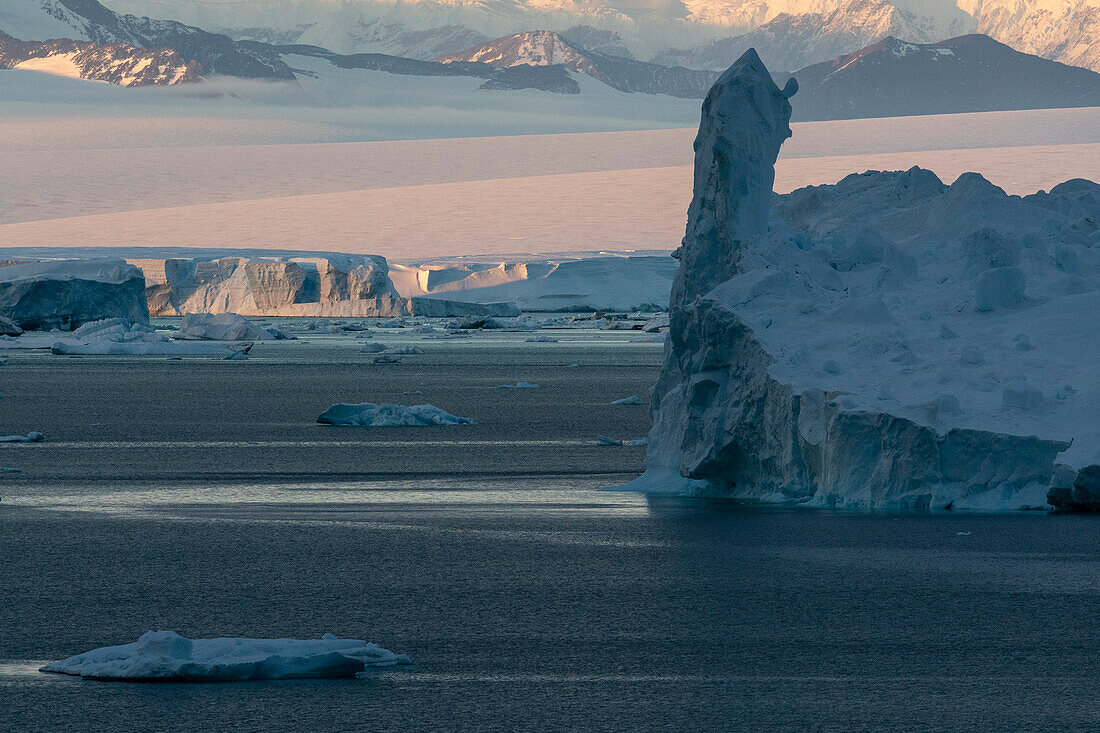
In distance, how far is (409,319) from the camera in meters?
79.7

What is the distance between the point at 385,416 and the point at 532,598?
11.1 m

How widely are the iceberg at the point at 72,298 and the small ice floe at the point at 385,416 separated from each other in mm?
33147

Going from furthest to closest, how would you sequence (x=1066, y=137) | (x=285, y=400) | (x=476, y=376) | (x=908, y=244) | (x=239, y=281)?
(x=1066, y=137) < (x=239, y=281) < (x=476, y=376) < (x=285, y=400) < (x=908, y=244)

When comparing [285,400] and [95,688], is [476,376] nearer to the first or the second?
[285,400]

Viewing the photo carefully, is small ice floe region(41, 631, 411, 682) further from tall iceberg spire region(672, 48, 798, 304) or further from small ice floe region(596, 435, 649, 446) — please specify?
small ice floe region(596, 435, 649, 446)

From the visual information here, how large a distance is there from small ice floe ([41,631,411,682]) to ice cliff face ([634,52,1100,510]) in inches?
194

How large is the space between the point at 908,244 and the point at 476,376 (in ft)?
60.9

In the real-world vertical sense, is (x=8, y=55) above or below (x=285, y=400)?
above

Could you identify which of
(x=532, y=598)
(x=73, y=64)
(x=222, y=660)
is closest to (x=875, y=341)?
(x=532, y=598)

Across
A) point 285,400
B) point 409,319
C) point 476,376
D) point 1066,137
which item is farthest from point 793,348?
point 1066,137

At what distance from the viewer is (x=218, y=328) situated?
45875 millimetres

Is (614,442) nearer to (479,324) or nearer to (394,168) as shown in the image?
(479,324)

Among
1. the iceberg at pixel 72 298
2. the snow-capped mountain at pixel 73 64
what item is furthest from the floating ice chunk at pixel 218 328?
the snow-capped mountain at pixel 73 64

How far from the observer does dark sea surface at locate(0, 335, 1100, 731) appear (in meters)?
5.03
